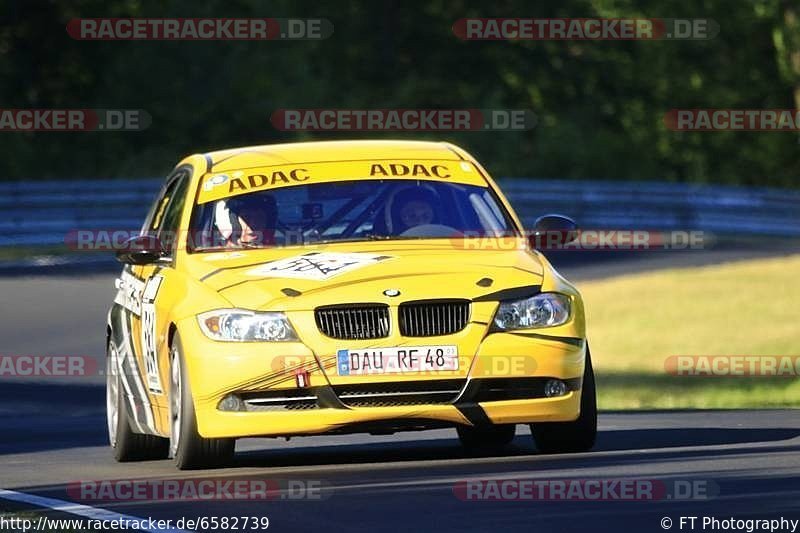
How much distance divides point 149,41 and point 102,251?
1240 centimetres

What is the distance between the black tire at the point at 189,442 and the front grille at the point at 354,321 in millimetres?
744

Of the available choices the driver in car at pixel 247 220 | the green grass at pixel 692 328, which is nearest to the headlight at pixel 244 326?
the driver in car at pixel 247 220

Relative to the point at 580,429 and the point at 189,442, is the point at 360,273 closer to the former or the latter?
the point at 189,442

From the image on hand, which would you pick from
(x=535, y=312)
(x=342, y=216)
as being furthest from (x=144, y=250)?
(x=535, y=312)

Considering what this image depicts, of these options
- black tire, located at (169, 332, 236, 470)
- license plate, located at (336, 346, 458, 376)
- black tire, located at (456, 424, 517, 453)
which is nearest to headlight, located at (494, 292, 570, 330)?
license plate, located at (336, 346, 458, 376)

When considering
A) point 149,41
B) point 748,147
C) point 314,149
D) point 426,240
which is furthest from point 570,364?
point 748,147

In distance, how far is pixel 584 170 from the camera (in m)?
50.3

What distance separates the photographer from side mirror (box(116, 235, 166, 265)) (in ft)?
39.1

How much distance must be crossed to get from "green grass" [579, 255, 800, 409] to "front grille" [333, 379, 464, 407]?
7.53m

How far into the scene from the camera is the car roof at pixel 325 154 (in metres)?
12.2

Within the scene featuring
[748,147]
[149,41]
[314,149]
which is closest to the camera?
[314,149]

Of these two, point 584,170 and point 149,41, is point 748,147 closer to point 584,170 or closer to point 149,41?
point 584,170

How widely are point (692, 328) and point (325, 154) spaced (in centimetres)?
1499

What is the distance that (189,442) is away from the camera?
10797 mm
